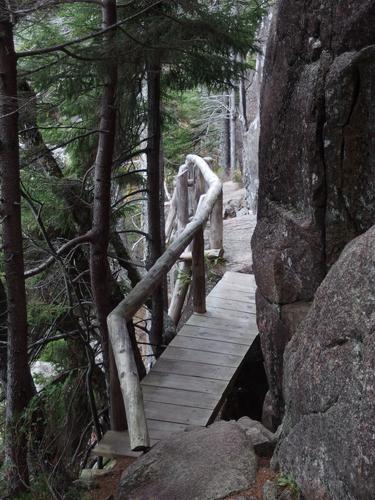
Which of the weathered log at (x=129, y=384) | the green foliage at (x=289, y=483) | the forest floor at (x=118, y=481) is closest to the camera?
the green foliage at (x=289, y=483)

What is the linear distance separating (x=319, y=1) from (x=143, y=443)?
339 centimetres

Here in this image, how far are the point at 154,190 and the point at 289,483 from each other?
4.17 metres

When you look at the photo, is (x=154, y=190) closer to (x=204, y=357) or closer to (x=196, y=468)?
(x=204, y=357)

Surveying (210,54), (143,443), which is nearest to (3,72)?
(210,54)

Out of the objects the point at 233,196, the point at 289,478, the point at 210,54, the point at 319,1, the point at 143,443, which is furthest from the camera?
the point at 233,196

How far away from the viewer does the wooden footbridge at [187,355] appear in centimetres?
424

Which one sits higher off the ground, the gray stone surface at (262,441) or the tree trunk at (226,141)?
the tree trunk at (226,141)

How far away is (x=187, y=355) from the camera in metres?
6.16

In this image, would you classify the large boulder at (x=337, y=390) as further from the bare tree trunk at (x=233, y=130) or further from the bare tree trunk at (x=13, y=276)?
the bare tree trunk at (x=233, y=130)

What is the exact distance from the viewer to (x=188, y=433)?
13.8ft

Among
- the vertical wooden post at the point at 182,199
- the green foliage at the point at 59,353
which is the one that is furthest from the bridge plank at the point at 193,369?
the vertical wooden post at the point at 182,199

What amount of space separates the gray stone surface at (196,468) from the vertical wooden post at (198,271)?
122 inches

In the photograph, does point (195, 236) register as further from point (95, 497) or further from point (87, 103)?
point (95, 497)

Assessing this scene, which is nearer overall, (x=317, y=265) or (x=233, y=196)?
(x=317, y=265)
